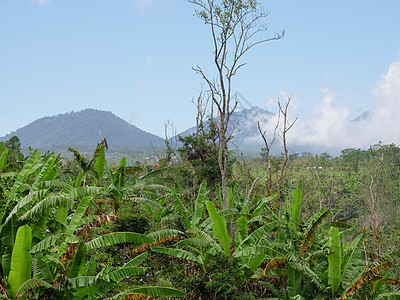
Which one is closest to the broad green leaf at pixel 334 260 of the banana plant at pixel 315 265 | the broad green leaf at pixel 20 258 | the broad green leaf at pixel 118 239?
the banana plant at pixel 315 265

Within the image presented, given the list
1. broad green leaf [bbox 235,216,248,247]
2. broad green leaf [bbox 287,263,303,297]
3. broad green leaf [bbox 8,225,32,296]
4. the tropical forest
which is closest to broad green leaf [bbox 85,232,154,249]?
the tropical forest

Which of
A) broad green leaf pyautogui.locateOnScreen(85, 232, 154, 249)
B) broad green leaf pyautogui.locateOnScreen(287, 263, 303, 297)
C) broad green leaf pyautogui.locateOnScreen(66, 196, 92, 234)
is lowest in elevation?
broad green leaf pyautogui.locateOnScreen(287, 263, 303, 297)

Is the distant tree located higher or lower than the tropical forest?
higher

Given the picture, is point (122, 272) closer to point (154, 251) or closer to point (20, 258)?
point (20, 258)

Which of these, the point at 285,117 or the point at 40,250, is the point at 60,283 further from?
the point at 285,117

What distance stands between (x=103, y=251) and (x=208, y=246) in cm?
234

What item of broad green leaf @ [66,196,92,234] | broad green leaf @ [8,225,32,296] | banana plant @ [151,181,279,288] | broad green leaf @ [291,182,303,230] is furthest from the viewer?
broad green leaf @ [291,182,303,230]

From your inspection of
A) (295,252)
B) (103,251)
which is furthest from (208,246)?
(103,251)

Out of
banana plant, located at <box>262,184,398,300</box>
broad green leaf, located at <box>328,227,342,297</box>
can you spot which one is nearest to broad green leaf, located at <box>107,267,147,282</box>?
banana plant, located at <box>262,184,398,300</box>

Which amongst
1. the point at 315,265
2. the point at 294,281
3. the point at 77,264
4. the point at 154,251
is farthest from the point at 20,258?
the point at 315,265

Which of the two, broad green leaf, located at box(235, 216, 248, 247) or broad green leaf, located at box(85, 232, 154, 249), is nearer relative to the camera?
broad green leaf, located at box(85, 232, 154, 249)

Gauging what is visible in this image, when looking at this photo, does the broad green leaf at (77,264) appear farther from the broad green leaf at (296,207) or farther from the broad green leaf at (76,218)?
the broad green leaf at (296,207)

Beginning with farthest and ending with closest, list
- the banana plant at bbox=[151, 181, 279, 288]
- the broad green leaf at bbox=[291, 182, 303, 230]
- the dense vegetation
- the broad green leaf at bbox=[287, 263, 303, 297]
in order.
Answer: the broad green leaf at bbox=[291, 182, 303, 230] < the banana plant at bbox=[151, 181, 279, 288] < the broad green leaf at bbox=[287, 263, 303, 297] < the dense vegetation

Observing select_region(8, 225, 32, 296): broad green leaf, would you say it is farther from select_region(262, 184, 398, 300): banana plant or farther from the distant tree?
the distant tree
